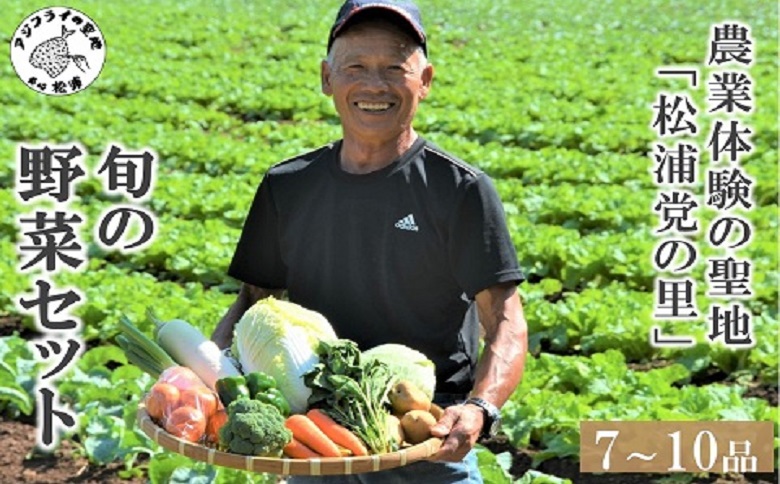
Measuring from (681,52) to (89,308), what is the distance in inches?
Result: 746

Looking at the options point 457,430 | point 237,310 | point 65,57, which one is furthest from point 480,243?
point 65,57

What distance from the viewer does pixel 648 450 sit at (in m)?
6.74

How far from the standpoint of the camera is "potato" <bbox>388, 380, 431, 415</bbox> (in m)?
3.37

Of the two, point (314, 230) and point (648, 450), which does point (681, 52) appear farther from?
point (314, 230)

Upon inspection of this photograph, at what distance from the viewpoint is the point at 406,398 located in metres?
3.38

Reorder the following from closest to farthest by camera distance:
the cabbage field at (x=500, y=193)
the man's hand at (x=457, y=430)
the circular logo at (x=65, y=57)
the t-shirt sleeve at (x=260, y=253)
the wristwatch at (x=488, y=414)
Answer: the man's hand at (x=457, y=430) → the wristwatch at (x=488, y=414) → the t-shirt sleeve at (x=260, y=253) → the cabbage field at (x=500, y=193) → the circular logo at (x=65, y=57)

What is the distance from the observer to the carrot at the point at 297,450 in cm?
319

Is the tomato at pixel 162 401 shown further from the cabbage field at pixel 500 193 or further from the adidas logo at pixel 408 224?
the cabbage field at pixel 500 193

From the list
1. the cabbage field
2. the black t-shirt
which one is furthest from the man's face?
the cabbage field

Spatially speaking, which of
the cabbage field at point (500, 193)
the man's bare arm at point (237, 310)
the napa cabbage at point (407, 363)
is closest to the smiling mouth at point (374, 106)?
the napa cabbage at point (407, 363)

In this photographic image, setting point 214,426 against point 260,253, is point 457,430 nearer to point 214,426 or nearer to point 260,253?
point 214,426

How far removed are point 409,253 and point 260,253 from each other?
55 cm

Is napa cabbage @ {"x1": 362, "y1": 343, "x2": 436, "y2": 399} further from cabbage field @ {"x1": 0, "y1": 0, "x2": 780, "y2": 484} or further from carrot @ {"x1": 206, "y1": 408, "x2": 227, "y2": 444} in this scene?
cabbage field @ {"x1": 0, "y1": 0, "x2": 780, "y2": 484}

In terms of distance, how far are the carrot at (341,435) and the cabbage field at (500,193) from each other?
233 centimetres
